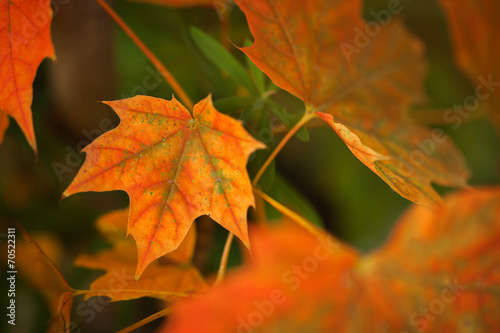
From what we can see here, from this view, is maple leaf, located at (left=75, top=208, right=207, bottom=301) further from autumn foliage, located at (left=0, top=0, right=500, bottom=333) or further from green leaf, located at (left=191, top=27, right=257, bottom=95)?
green leaf, located at (left=191, top=27, right=257, bottom=95)

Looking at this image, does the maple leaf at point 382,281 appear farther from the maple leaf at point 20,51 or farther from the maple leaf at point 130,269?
the maple leaf at point 20,51

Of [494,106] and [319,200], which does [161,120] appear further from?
[319,200]

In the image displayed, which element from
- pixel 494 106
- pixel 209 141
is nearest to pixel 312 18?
pixel 209 141

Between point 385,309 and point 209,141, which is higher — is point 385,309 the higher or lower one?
the lower one

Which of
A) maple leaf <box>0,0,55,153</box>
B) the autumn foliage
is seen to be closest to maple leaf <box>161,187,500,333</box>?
the autumn foliage

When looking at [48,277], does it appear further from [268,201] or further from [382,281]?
[382,281]
